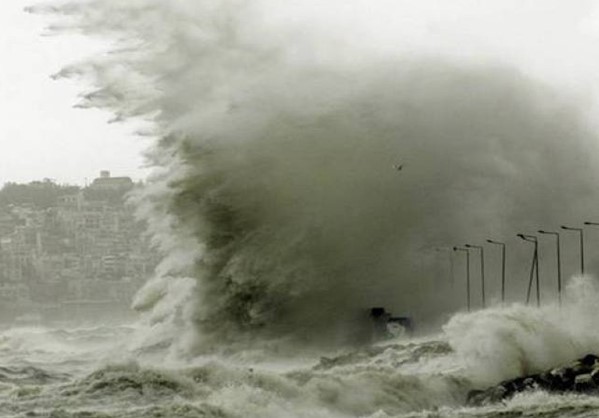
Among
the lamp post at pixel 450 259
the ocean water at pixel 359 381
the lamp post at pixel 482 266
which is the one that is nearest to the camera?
the ocean water at pixel 359 381

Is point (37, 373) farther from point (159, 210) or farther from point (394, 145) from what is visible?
point (394, 145)

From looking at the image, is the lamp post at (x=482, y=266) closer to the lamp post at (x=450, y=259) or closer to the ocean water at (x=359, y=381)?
the lamp post at (x=450, y=259)

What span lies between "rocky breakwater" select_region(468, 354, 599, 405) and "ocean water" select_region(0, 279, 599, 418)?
0.61m

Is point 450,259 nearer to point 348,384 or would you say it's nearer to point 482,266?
point 482,266

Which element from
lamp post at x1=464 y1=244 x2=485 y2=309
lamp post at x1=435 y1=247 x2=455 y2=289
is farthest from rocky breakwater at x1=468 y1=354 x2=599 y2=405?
lamp post at x1=435 y1=247 x2=455 y2=289

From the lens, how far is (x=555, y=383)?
1902 inches

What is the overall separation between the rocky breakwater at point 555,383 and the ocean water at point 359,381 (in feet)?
2.01

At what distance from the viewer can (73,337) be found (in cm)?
10762

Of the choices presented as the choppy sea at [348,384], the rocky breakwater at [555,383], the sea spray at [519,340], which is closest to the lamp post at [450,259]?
the choppy sea at [348,384]

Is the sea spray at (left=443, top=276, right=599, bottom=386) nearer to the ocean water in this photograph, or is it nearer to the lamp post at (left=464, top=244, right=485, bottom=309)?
the ocean water

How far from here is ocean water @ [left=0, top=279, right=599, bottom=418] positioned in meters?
46.0

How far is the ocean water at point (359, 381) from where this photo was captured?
1812 inches

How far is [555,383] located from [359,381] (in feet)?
21.6

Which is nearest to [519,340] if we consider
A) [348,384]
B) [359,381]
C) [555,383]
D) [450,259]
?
[555,383]
